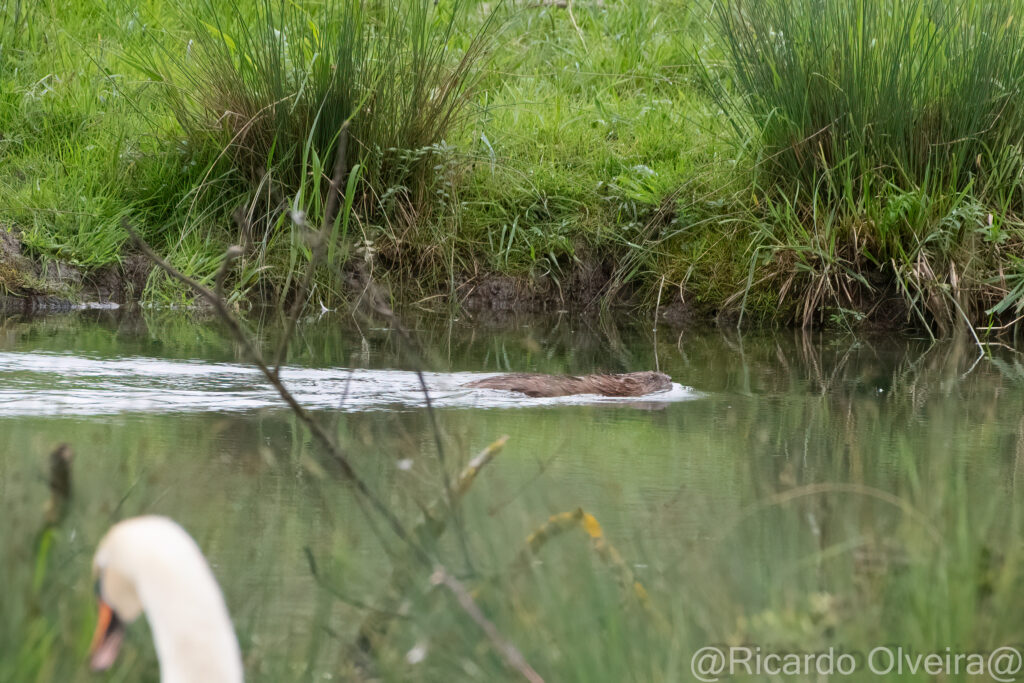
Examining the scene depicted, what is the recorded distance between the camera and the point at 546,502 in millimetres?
2479

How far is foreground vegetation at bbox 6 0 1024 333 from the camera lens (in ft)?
24.7

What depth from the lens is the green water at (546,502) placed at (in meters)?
1.94

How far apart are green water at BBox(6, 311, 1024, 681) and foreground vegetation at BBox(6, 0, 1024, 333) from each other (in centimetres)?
138

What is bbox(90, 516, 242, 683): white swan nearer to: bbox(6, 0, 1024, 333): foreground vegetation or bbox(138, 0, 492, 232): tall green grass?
bbox(6, 0, 1024, 333): foreground vegetation

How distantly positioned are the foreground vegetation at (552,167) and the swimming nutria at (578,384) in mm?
1792

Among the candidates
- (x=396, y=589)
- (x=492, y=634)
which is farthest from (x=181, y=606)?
(x=396, y=589)

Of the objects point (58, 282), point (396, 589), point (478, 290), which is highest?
point (58, 282)

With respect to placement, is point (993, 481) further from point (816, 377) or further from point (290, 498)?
point (816, 377)

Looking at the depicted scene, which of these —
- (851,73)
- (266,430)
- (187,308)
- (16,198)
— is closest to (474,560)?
(266,430)

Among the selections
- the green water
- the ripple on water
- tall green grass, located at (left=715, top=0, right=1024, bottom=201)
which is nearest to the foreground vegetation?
tall green grass, located at (left=715, top=0, right=1024, bottom=201)

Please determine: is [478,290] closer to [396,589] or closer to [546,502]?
[546,502]

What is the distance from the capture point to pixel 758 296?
8.21 m

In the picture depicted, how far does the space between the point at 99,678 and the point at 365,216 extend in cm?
673

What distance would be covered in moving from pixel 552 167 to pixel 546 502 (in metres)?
6.92
